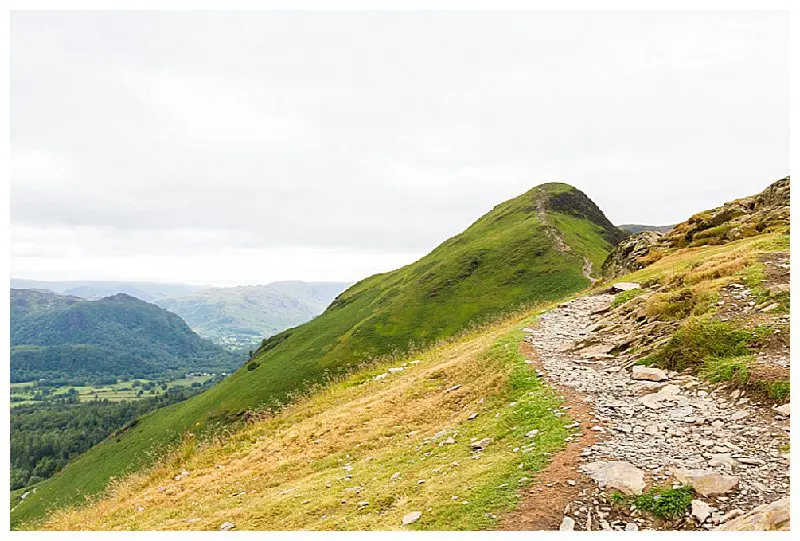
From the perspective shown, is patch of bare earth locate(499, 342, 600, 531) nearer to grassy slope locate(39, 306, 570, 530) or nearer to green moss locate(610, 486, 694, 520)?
grassy slope locate(39, 306, 570, 530)

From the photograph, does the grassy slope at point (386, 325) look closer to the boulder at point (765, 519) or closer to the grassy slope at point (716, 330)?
the grassy slope at point (716, 330)

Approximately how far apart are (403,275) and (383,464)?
468 feet

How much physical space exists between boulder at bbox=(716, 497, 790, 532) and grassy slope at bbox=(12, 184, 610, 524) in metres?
82.5

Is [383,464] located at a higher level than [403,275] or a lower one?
lower

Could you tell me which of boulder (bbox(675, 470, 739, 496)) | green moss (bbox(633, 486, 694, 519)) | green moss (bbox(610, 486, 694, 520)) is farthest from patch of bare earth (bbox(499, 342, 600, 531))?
boulder (bbox(675, 470, 739, 496))

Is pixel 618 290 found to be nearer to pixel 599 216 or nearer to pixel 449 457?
pixel 449 457

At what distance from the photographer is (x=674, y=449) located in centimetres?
1018

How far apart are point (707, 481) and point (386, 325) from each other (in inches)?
4123

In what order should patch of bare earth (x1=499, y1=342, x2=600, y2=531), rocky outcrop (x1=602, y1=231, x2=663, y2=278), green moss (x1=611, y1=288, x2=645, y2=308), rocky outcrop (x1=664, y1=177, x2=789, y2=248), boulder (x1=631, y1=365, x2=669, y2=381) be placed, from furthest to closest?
rocky outcrop (x1=602, y1=231, x2=663, y2=278) → rocky outcrop (x1=664, y1=177, x2=789, y2=248) → green moss (x1=611, y1=288, x2=645, y2=308) → boulder (x1=631, y1=365, x2=669, y2=381) → patch of bare earth (x1=499, y1=342, x2=600, y2=531)

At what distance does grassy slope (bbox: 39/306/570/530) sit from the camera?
1005cm

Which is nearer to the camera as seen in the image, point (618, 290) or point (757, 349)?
point (757, 349)

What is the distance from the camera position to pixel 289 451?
1773 cm

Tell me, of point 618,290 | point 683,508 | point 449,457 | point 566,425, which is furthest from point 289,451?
point 618,290

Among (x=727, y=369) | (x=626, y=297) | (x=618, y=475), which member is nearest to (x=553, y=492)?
(x=618, y=475)
